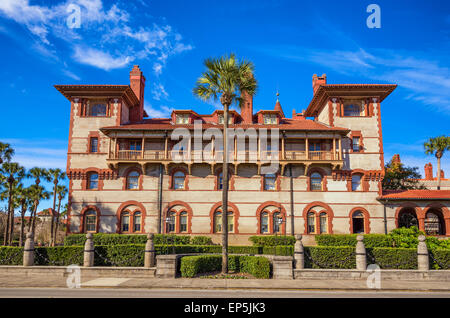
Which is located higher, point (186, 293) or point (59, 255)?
point (59, 255)

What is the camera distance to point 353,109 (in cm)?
3281

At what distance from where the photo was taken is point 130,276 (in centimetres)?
1725

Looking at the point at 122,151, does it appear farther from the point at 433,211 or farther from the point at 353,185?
the point at 433,211

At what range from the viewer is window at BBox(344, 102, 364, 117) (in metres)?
32.8

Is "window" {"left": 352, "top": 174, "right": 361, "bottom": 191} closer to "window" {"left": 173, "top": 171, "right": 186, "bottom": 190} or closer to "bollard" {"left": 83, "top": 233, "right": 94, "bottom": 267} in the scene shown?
"window" {"left": 173, "top": 171, "right": 186, "bottom": 190}

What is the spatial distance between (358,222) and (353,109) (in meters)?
10.5

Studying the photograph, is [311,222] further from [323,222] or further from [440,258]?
[440,258]

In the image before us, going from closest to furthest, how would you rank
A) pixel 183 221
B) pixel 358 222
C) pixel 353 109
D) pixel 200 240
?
pixel 200 240, pixel 183 221, pixel 358 222, pixel 353 109

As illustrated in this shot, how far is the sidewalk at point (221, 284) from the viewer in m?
14.5

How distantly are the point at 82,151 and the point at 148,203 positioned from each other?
769cm

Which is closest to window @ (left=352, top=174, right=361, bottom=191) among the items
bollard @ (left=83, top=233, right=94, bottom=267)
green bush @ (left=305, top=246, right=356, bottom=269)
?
green bush @ (left=305, top=246, right=356, bottom=269)

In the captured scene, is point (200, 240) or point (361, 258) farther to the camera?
point (200, 240)

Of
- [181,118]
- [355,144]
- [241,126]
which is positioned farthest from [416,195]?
[181,118]
